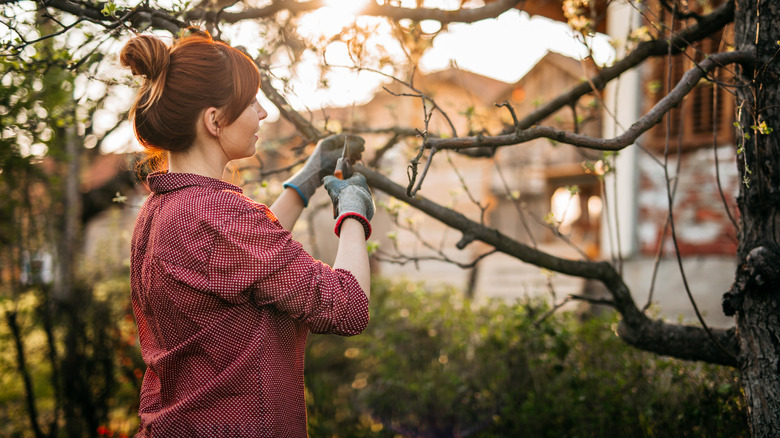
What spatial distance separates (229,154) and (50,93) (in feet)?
9.60

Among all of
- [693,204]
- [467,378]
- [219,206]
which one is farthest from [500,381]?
[693,204]

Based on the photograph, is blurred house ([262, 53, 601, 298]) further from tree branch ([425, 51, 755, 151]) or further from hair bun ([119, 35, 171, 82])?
hair bun ([119, 35, 171, 82])

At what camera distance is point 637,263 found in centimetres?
676

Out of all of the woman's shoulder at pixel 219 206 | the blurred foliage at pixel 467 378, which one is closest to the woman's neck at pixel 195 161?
the woman's shoulder at pixel 219 206

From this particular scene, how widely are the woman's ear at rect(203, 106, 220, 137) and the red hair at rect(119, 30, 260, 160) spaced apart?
1cm

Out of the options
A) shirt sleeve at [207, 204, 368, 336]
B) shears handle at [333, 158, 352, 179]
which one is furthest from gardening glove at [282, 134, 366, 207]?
shirt sleeve at [207, 204, 368, 336]

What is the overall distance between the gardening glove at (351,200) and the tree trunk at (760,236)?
56.6 inches

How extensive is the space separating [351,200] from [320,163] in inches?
17.2

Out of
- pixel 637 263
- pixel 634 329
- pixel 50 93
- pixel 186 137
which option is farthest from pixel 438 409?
pixel 637 263

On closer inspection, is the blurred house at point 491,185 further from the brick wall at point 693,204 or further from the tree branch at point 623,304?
the tree branch at point 623,304

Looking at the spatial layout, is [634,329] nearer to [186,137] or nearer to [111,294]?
[186,137]

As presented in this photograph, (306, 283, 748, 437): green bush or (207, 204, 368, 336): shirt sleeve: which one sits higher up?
(207, 204, 368, 336): shirt sleeve

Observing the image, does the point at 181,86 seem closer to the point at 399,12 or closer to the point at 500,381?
the point at 399,12

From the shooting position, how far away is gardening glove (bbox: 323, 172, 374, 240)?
1.44 meters
